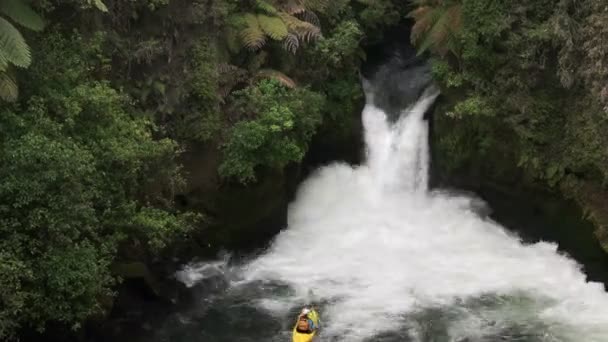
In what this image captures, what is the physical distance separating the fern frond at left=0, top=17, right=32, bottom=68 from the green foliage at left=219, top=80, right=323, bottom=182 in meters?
4.85

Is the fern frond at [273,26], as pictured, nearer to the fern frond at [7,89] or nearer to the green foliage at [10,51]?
the green foliage at [10,51]

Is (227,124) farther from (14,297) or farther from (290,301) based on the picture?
(14,297)

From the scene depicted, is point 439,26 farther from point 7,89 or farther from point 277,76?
point 7,89

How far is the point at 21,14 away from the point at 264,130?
16.0ft

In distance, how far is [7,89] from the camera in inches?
332

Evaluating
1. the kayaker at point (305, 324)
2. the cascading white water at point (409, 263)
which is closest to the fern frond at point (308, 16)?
the cascading white water at point (409, 263)

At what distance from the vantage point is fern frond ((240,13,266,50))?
1352cm

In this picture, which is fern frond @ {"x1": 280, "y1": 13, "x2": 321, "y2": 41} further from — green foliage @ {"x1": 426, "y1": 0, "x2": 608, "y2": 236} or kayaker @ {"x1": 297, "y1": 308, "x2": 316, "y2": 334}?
kayaker @ {"x1": 297, "y1": 308, "x2": 316, "y2": 334}

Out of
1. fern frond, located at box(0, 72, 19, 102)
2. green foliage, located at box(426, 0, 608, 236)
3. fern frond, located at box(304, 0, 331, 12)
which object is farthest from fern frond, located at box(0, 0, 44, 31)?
green foliage, located at box(426, 0, 608, 236)

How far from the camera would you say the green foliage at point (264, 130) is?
12603 mm

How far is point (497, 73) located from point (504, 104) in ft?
2.17

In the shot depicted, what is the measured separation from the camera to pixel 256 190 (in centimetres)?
1377

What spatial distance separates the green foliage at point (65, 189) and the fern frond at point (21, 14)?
1.84 feet

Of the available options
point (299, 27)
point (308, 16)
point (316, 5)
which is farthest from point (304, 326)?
point (316, 5)
